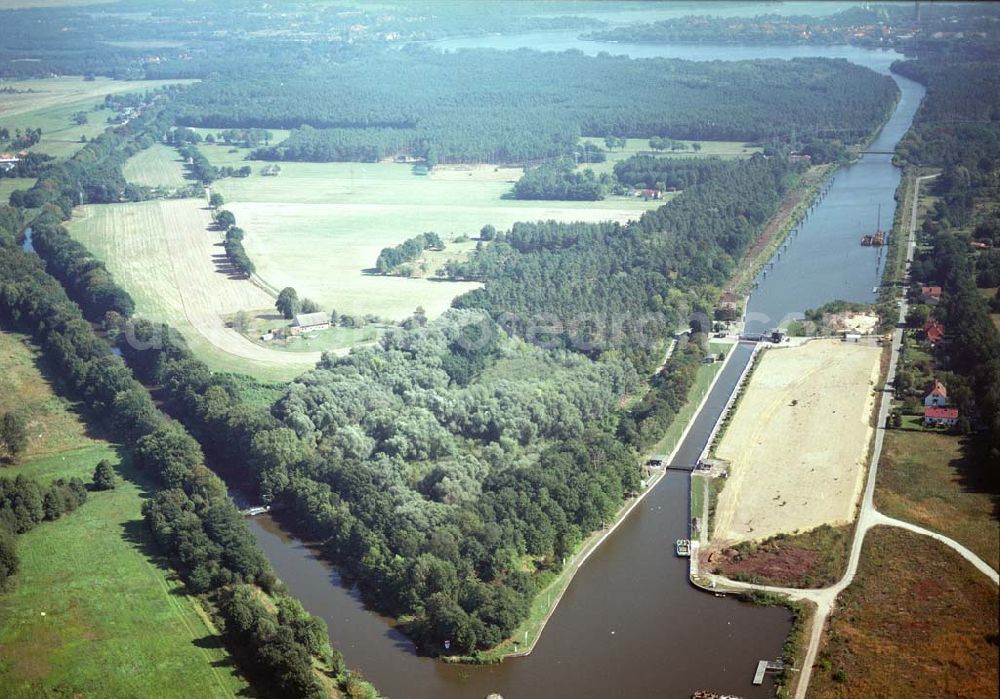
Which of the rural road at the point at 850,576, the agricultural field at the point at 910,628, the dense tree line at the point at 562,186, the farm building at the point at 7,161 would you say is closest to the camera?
the agricultural field at the point at 910,628

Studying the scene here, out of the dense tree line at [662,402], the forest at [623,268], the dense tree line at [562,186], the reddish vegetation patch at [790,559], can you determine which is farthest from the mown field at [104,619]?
the dense tree line at [562,186]

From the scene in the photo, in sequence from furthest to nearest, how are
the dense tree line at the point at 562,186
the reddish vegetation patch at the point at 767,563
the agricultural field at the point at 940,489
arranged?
the dense tree line at the point at 562,186
the reddish vegetation patch at the point at 767,563
the agricultural field at the point at 940,489

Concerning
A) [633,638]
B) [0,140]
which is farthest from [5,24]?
[633,638]

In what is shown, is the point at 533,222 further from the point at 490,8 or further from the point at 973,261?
the point at 490,8

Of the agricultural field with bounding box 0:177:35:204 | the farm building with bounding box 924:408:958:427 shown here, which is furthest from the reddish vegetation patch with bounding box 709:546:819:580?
the agricultural field with bounding box 0:177:35:204

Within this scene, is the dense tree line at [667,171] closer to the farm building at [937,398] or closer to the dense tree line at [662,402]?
the dense tree line at [662,402]

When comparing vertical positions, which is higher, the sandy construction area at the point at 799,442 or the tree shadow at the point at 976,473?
the tree shadow at the point at 976,473

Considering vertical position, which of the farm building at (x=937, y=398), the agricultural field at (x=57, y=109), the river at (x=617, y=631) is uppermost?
the agricultural field at (x=57, y=109)

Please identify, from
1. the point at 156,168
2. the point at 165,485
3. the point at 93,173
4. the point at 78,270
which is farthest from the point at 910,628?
the point at 156,168

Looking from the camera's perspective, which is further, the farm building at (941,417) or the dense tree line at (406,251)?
the dense tree line at (406,251)
